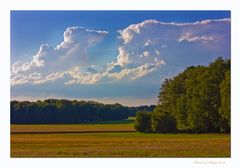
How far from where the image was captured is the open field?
29812 mm

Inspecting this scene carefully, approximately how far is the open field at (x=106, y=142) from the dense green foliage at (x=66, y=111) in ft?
0.45

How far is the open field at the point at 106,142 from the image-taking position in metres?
29.8

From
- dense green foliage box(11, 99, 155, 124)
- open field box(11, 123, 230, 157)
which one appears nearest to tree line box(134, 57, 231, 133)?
open field box(11, 123, 230, 157)

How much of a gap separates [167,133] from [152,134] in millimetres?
295

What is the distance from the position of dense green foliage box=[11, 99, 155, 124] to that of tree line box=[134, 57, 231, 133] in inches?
15.1

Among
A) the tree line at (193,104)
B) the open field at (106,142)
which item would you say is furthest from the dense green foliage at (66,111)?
the tree line at (193,104)

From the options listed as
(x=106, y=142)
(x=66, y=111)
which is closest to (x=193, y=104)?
(x=106, y=142)

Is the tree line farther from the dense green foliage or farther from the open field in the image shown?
the dense green foliage

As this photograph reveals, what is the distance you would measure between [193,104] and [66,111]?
8.32ft

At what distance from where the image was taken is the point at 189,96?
101 ft

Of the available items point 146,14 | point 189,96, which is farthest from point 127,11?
point 189,96
